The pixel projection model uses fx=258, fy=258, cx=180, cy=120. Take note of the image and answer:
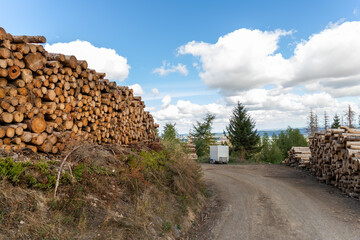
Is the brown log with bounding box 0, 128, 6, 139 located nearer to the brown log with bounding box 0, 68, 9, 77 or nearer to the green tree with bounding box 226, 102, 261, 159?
the brown log with bounding box 0, 68, 9, 77

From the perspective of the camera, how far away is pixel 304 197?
32.7 ft

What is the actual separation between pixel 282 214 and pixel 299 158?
42.3ft

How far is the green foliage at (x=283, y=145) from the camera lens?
37125 mm

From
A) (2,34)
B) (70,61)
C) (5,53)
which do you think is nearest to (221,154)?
(70,61)

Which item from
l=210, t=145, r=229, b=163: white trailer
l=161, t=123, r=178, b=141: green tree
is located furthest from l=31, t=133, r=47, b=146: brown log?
l=210, t=145, r=229, b=163: white trailer

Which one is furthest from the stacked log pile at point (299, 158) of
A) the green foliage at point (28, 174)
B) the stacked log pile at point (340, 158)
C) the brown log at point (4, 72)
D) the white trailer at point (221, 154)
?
the brown log at point (4, 72)

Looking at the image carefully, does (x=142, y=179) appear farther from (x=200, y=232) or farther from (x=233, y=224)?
(x=233, y=224)

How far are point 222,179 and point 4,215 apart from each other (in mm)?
11801

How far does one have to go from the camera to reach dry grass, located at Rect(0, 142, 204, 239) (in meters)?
3.80

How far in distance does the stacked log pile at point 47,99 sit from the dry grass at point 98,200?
607mm

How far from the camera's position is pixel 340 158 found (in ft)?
38.2

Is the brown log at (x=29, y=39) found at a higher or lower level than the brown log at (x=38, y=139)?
higher

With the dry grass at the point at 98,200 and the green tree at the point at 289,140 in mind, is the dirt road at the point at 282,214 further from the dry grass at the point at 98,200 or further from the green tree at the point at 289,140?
the green tree at the point at 289,140

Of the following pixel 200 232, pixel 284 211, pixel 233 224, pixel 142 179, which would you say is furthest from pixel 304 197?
pixel 142 179
